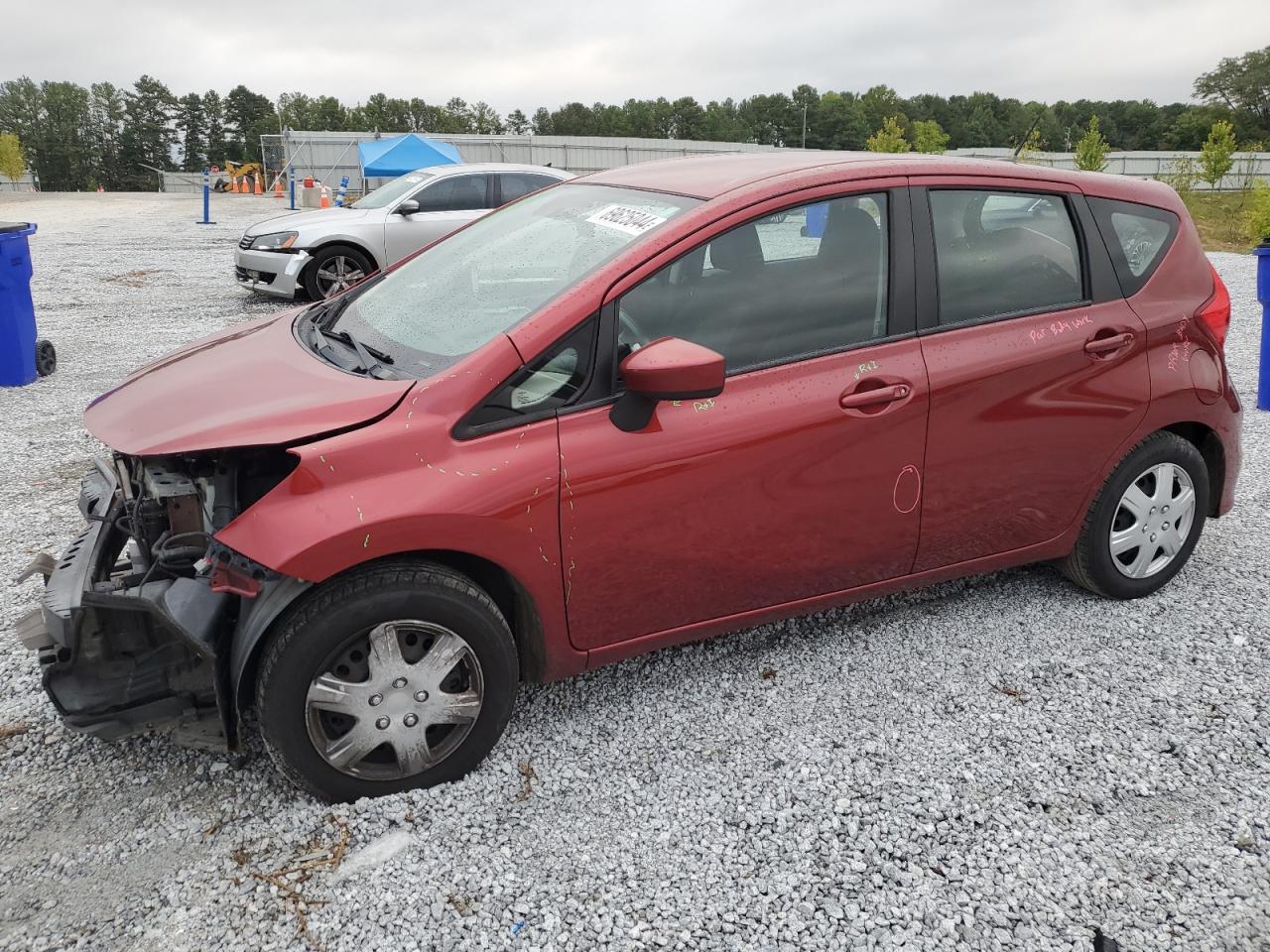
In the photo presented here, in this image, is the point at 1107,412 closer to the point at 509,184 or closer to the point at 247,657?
the point at 247,657

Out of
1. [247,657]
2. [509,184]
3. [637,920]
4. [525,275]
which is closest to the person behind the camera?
[637,920]

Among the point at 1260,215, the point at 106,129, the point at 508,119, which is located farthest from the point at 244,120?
the point at 1260,215

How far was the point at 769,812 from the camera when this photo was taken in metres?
2.74

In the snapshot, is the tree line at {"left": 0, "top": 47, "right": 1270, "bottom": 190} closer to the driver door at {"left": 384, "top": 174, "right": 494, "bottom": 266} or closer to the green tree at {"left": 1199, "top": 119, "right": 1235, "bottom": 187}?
the green tree at {"left": 1199, "top": 119, "right": 1235, "bottom": 187}

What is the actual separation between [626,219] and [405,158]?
89.4ft

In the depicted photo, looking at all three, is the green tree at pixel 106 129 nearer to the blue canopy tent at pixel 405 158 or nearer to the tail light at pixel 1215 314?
the blue canopy tent at pixel 405 158

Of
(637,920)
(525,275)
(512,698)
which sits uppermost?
(525,275)

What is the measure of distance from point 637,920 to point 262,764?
1.27 meters

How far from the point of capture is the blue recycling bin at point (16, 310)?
24.0 ft

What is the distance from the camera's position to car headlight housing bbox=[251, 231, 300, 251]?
11258 millimetres

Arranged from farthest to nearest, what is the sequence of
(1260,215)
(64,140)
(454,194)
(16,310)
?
(64,140), (1260,215), (454,194), (16,310)

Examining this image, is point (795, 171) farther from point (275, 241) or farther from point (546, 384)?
point (275, 241)

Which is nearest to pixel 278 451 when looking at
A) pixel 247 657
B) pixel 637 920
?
pixel 247 657

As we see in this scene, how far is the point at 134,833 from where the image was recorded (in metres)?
2.63
